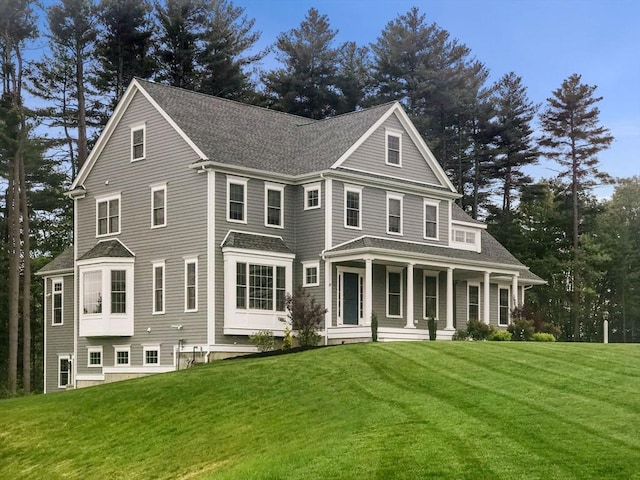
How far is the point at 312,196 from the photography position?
36625mm

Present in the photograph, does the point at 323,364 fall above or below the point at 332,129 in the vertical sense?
below

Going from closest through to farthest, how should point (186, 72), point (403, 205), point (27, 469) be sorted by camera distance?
1. point (27, 469)
2. point (403, 205)
3. point (186, 72)

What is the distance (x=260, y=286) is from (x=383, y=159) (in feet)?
24.5

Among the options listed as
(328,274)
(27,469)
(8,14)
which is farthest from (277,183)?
(8,14)

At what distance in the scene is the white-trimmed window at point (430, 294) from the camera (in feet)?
130

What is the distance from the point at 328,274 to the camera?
35469 millimetres

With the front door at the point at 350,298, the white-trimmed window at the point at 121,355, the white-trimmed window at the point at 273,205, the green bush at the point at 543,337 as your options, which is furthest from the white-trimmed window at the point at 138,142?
the green bush at the point at 543,337

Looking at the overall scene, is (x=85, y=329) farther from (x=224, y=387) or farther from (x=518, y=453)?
(x=518, y=453)

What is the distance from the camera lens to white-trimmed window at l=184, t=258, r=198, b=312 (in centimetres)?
3431

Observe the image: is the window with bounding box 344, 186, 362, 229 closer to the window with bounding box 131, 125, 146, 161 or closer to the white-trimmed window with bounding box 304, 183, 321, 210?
the white-trimmed window with bounding box 304, 183, 321, 210

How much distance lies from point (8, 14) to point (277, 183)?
20.3 metres

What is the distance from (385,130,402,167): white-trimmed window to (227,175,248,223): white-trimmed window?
641cm

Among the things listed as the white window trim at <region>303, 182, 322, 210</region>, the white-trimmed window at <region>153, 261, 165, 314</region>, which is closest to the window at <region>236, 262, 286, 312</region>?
the white window trim at <region>303, 182, 322, 210</region>

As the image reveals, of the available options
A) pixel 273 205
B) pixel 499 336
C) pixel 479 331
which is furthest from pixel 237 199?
pixel 499 336
